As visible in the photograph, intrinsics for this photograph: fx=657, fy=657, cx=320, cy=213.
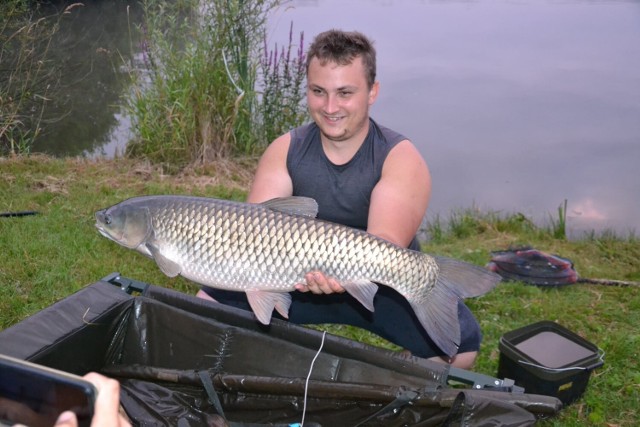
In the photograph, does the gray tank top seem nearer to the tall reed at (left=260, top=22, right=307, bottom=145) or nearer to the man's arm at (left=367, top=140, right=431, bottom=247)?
the man's arm at (left=367, top=140, right=431, bottom=247)

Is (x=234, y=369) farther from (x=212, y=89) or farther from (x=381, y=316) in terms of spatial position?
(x=212, y=89)

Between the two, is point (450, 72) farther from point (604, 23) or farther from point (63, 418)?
point (63, 418)

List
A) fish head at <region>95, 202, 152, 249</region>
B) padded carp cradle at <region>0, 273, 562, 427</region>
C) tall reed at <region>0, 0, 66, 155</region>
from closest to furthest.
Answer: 1. padded carp cradle at <region>0, 273, 562, 427</region>
2. fish head at <region>95, 202, 152, 249</region>
3. tall reed at <region>0, 0, 66, 155</region>

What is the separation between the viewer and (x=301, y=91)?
4.73 metres

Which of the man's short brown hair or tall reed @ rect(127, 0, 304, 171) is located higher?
the man's short brown hair

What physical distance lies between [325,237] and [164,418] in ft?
2.14

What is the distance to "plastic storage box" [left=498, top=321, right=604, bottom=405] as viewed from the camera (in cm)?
186

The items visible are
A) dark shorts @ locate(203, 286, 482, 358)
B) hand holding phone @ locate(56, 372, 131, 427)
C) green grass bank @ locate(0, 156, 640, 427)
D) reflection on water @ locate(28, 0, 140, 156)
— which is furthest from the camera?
reflection on water @ locate(28, 0, 140, 156)

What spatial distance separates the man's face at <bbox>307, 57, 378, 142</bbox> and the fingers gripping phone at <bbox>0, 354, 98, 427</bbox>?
1.28 m

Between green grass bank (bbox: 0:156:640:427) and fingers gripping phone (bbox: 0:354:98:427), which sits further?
green grass bank (bbox: 0:156:640:427)

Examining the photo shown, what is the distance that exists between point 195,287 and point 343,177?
3.00 ft

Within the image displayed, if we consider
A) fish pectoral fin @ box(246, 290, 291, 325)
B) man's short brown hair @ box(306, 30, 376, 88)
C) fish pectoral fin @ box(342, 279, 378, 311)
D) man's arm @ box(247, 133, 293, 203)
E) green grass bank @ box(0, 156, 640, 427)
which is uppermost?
man's short brown hair @ box(306, 30, 376, 88)

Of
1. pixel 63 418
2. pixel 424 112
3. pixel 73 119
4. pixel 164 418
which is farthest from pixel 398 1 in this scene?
pixel 63 418

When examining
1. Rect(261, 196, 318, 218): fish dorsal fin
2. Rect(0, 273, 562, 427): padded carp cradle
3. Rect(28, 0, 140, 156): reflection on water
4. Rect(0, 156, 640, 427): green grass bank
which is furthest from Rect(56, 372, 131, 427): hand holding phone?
Rect(28, 0, 140, 156): reflection on water
